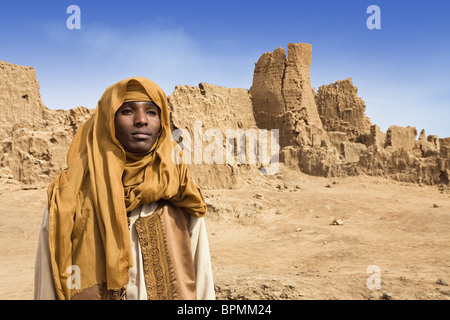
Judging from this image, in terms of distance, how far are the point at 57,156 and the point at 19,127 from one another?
2364mm

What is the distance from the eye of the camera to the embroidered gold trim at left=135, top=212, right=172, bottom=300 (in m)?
1.56

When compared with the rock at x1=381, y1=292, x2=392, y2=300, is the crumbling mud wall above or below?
above

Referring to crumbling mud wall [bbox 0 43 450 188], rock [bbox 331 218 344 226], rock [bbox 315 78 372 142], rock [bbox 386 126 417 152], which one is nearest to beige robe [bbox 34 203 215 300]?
rock [bbox 331 218 344 226]

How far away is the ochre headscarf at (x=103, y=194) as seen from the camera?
1410mm

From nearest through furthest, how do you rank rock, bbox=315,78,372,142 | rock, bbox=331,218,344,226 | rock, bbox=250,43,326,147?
rock, bbox=331,218,344,226 → rock, bbox=250,43,326,147 → rock, bbox=315,78,372,142

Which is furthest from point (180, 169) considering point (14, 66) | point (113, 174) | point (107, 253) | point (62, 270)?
point (14, 66)

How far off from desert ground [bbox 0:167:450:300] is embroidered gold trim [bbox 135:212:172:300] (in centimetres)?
276

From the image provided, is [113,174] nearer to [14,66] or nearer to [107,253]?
[107,253]

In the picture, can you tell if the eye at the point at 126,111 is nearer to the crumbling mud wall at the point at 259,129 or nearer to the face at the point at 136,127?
the face at the point at 136,127

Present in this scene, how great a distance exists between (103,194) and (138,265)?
0.37 meters

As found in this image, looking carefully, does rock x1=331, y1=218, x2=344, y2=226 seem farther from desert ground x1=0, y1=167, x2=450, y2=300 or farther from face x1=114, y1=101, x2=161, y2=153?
face x1=114, y1=101, x2=161, y2=153

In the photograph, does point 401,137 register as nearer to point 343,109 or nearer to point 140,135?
point 343,109

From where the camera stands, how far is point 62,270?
141 centimetres

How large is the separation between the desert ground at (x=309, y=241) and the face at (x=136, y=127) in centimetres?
307
